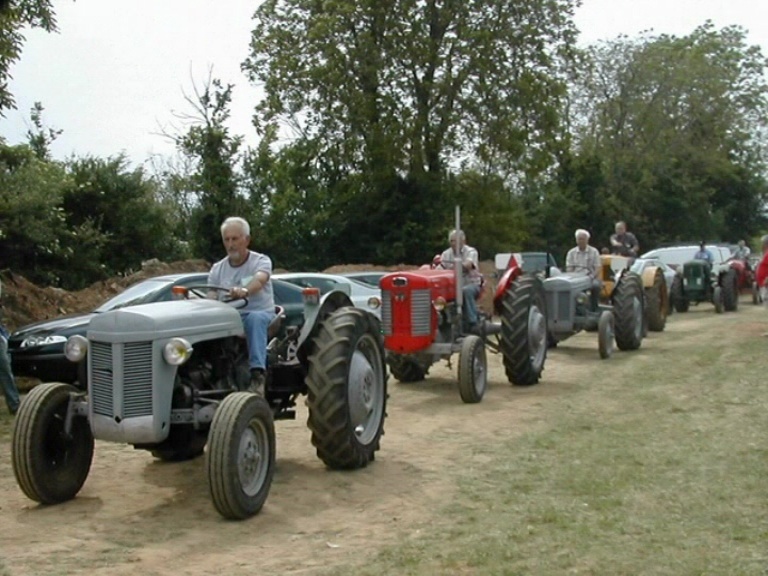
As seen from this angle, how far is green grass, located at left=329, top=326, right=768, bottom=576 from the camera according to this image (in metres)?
5.60

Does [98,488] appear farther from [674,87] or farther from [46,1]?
[674,87]

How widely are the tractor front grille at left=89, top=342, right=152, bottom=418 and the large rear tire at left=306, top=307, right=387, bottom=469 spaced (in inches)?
57.1

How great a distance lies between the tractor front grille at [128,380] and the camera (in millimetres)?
6477

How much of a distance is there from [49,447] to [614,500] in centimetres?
358

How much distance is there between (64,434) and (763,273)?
48.9 ft

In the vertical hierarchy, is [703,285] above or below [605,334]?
above

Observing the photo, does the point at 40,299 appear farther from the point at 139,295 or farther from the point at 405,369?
the point at 405,369

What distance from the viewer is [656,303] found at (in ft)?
64.7

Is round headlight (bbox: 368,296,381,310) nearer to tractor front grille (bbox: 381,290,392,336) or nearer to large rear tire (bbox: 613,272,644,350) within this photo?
tractor front grille (bbox: 381,290,392,336)

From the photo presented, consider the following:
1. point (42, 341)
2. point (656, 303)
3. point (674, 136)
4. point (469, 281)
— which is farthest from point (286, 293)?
point (674, 136)

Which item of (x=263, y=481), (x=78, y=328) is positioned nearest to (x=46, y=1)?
(x=78, y=328)

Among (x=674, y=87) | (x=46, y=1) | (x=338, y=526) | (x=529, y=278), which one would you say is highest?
(x=674, y=87)

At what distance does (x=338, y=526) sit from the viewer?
650cm

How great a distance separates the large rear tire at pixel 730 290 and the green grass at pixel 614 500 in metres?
14.7
